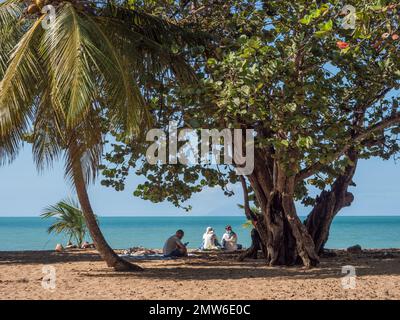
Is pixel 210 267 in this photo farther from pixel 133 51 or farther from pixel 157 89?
pixel 133 51

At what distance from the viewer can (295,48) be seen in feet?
36.5

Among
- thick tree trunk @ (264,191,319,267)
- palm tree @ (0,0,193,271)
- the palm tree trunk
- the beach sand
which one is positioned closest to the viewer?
→ the beach sand

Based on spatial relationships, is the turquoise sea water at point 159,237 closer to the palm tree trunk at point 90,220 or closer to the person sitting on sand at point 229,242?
the person sitting on sand at point 229,242

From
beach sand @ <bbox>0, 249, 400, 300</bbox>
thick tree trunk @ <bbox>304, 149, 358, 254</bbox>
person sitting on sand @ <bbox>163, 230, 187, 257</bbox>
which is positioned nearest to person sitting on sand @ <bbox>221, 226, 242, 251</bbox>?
person sitting on sand @ <bbox>163, 230, 187, 257</bbox>

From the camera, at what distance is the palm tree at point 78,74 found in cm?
995

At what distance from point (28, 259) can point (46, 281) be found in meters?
5.59

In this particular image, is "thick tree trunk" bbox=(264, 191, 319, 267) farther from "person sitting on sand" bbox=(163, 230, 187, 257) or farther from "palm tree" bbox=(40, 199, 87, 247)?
"palm tree" bbox=(40, 199, 87, 247)

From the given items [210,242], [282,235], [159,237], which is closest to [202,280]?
[282,235]

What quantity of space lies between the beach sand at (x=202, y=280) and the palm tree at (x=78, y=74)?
48.7 inches

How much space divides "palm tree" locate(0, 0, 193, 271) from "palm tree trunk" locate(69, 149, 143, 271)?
0.02 m

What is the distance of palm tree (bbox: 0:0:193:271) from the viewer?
9.95 m

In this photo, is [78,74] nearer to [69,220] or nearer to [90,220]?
[90,220]

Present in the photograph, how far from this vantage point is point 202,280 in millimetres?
11344
